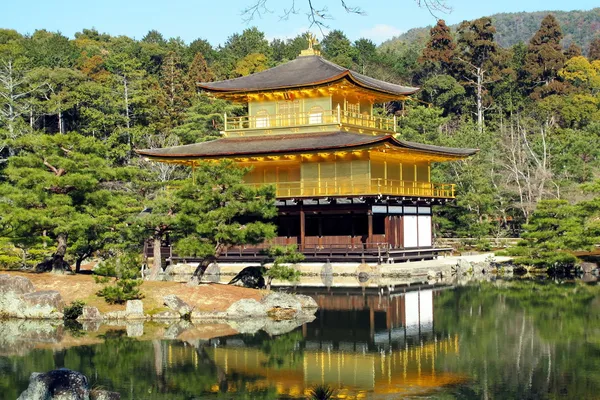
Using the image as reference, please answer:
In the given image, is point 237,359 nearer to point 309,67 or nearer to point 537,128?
point 309,67

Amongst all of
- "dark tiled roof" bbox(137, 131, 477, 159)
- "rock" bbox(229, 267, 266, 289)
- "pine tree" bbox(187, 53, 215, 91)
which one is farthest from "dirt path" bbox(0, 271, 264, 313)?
"pine tree" bbox(187, 53, 215, 91)

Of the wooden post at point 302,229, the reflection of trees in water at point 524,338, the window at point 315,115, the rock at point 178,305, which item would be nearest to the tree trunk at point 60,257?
the rock at point 178,305

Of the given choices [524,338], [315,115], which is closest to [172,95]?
[315,115]

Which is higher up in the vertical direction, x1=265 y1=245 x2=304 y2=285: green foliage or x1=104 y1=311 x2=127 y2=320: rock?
x1=265 y1=245 x2=304 y2=285: green foliage

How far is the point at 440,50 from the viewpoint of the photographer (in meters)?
80.0

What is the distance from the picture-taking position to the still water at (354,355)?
16.7 meters

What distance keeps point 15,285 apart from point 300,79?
2068cm

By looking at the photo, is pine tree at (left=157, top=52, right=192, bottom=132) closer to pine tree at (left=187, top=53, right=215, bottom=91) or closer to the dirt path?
pine tree at (left=187, top=53, right=215, bottom=91)

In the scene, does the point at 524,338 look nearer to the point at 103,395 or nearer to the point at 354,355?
the point at 354,355

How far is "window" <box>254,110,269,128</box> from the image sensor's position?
145 feet

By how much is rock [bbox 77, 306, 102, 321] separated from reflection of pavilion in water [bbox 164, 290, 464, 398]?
4.73m

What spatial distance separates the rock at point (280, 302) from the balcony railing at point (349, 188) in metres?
13.1

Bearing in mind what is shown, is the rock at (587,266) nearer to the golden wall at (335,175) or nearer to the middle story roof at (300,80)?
the golden wall at (335,175)

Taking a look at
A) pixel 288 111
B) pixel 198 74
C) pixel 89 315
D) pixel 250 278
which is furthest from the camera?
pixel 198 74
